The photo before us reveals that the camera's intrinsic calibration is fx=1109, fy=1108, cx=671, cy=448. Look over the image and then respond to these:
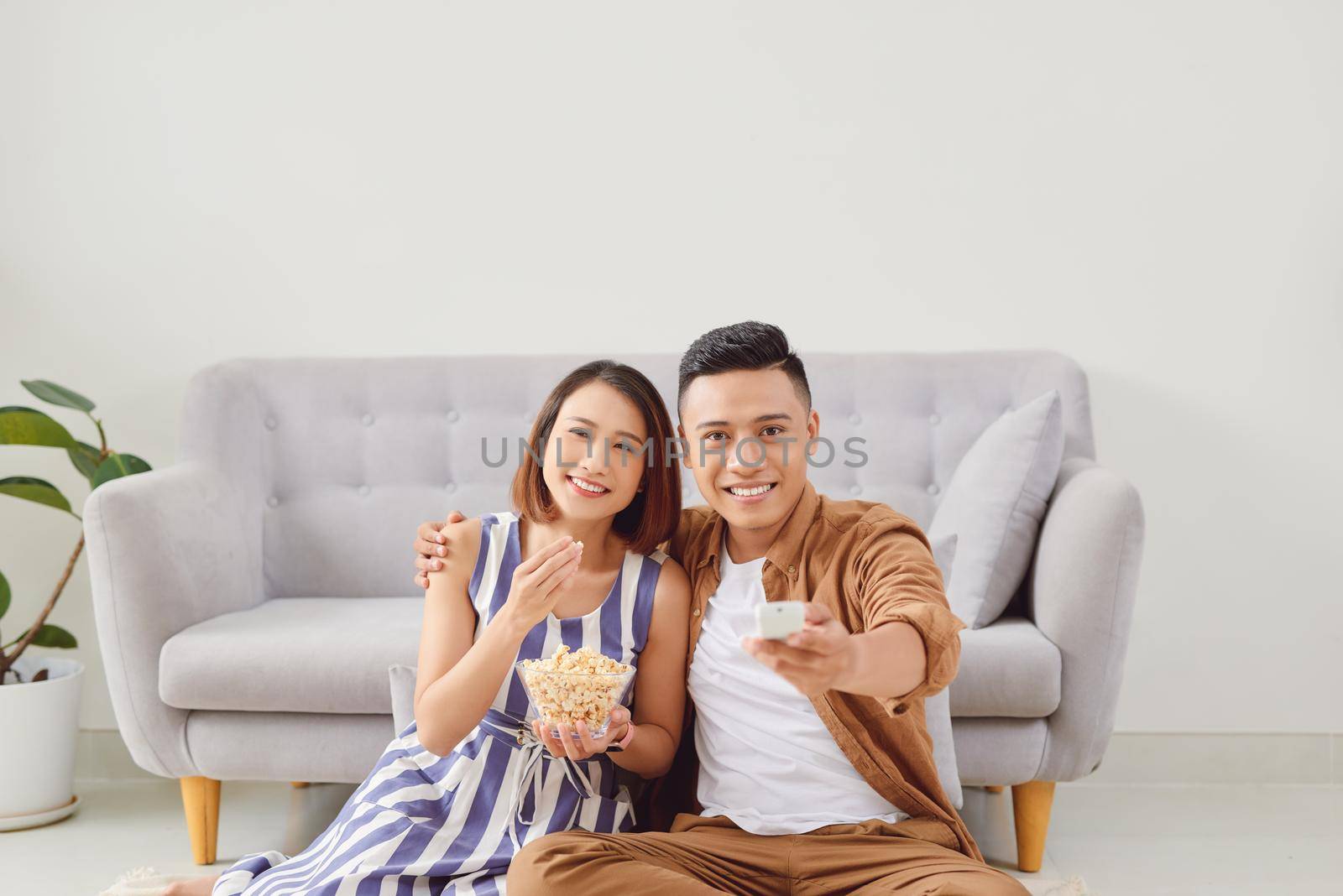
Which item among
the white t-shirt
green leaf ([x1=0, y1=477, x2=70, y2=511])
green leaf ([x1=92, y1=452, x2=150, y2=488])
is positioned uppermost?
green leaf ([x1=92, y1=452, x2=150, y2=488])

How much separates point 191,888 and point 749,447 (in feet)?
3.20

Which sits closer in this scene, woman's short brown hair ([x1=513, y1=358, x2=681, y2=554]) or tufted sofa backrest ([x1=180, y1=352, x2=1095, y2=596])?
woman's short brown hair ([x1=513, y1=358, x2=681, y2=554])

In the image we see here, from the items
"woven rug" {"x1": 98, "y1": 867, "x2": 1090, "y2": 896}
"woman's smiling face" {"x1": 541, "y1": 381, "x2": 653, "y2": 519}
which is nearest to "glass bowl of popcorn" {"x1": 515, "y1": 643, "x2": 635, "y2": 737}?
"woman's smiling face" {"x1": 541, "y1": 381, "x2": 653, "y2": 519}

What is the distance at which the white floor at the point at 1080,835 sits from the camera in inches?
76.2

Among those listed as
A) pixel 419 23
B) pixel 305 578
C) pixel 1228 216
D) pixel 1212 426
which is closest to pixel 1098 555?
pixel 1212 426

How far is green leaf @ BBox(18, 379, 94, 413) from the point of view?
229cm

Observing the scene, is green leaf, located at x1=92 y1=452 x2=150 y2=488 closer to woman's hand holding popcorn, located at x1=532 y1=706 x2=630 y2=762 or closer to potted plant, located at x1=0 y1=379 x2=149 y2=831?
potted plant, located at x1=0 y1=379 x2=149 y2=831

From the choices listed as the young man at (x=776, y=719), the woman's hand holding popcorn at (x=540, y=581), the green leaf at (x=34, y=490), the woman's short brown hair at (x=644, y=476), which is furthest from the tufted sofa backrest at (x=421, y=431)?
the woman's hand holding popcorn at (x=540, y=581)

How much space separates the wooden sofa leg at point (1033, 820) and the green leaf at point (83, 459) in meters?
1.94

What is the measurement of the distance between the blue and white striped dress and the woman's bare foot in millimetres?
107

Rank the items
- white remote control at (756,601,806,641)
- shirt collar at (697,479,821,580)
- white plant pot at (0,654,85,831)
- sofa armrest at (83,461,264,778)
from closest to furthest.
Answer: white remote control at (756,601,806,641) → shirt collar at (697,479,821,580) → sofa armrest at (83,461,264,778) → white plant pot at (0,654,85,831)

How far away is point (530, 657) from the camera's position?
1467 millimetres

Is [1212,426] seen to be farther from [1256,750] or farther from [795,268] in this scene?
[795,268]

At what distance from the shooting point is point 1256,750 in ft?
8.29
